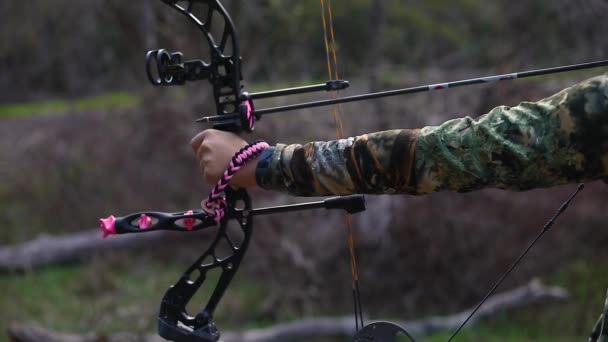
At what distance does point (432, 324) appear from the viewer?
6359 millimetres

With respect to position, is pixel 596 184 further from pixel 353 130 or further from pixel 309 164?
pixel 309 164

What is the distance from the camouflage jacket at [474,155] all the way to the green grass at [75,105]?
9.33m

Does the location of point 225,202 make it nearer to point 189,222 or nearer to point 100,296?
point 189,222

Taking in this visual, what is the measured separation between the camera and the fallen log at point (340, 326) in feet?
20.3

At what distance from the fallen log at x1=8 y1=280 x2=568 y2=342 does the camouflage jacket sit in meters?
3.98

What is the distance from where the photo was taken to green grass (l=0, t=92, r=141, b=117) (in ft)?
40.1

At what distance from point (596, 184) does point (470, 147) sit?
5288mm

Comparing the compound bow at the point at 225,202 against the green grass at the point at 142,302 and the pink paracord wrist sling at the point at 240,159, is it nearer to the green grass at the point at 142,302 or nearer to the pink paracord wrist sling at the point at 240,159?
the pink paracord wrist sling at the point at 240,159

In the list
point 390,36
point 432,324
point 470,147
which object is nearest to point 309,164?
point 470,147

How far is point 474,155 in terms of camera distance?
7.29ft

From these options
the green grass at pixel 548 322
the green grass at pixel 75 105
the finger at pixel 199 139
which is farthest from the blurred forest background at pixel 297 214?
the finger at pixel 199 139

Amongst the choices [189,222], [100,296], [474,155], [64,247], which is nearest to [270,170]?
[189,222]

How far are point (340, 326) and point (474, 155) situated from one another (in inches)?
169

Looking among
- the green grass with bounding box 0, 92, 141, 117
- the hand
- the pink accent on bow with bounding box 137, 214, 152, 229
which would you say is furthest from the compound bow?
the green grass with bounding box 0, 92, 141, 117
